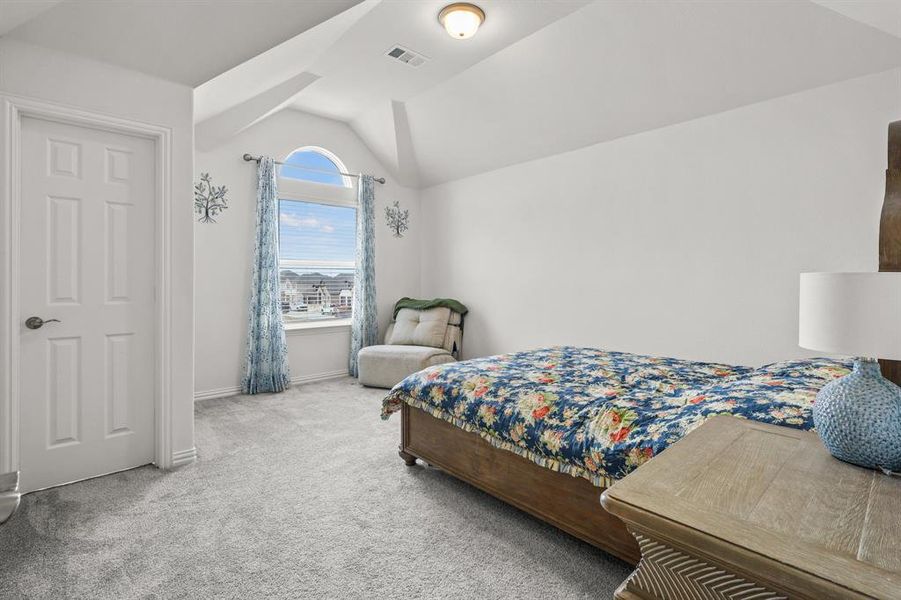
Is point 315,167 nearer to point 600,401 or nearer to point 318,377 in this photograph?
point 318,377

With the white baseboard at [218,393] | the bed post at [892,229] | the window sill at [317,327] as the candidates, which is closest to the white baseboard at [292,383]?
the white baseboard at [218,393]

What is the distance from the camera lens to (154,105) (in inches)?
107

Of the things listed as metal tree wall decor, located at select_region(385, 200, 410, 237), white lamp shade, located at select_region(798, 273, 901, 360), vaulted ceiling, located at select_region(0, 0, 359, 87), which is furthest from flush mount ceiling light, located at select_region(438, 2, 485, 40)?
white lamp shade, located at select_region(798, 273, 901, 360)

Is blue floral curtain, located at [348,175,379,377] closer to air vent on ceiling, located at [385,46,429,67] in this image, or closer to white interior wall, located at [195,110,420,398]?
white interior wall, located at [195,110,420,398]

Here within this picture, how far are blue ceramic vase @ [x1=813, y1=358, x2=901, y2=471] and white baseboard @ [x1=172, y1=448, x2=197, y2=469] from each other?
3.16 metres

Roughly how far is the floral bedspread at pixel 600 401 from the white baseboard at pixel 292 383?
97.3 inches

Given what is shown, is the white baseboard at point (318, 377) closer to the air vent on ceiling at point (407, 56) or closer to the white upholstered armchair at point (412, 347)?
the white upholstered armchair at point (412, 347)

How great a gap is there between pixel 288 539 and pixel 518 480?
1.07m

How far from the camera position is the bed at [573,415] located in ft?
5.60

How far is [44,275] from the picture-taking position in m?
2.47

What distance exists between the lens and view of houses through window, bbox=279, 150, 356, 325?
509 centimetres

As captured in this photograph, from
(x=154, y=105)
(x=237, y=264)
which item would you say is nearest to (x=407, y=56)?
(x=154, y=105)

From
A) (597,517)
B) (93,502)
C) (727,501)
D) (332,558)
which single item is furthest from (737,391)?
(93,502)

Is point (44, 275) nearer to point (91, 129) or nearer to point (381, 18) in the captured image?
point (91, 129)
